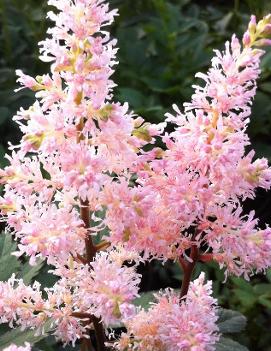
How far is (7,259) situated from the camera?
1572mm

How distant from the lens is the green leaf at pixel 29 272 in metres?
1.48

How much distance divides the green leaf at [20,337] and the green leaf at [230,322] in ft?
1.42

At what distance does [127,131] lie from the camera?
1.14 meters

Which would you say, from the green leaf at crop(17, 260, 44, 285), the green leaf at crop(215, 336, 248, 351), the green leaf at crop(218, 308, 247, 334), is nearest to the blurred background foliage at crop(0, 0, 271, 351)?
the green leaf at crop(218, 308, 247, 334)

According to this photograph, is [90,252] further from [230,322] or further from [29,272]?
[230,322]

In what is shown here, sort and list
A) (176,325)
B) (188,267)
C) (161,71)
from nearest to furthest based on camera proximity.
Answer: (176,325), (188,267), (161,71)

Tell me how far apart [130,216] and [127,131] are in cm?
14

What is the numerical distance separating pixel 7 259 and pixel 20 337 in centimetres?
23

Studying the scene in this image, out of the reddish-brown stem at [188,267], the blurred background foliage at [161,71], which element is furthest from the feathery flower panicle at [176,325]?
the blurred background foliage at [161,71]

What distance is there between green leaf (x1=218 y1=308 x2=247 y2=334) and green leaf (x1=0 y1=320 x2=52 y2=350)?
0.43m

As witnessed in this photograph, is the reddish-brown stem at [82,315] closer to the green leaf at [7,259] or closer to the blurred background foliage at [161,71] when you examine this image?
the green leaf at [7,259]

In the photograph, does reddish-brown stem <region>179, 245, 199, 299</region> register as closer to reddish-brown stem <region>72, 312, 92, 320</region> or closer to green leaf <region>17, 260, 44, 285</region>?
reddish-brown stem <region>72, 312, 92, 320</region>

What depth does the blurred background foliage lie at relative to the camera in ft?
8.09

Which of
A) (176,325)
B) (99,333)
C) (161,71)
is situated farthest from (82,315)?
(161,71)
